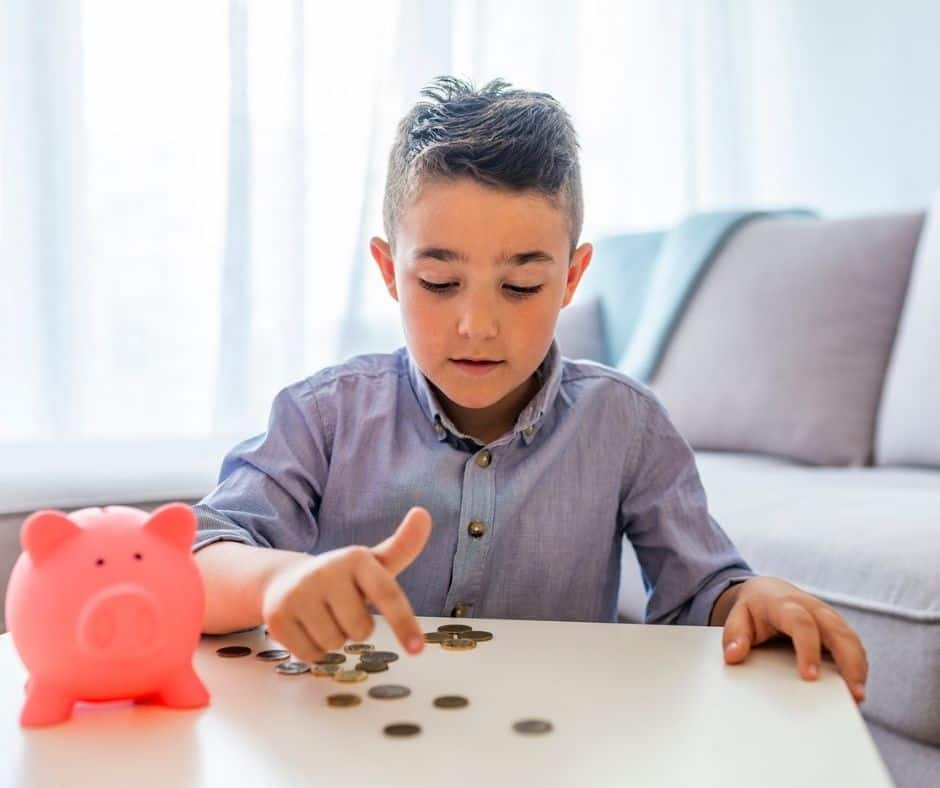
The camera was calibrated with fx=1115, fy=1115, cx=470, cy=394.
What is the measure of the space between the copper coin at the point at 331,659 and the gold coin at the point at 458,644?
0.25 ft

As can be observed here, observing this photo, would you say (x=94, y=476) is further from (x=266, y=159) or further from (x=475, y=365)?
(x=266, y=159)

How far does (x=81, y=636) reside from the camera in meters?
0.62

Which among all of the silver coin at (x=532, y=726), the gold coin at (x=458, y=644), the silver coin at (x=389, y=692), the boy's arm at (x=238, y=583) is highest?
the boy's arm at (x=238, y=583)

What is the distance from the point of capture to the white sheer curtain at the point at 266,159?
2098mm

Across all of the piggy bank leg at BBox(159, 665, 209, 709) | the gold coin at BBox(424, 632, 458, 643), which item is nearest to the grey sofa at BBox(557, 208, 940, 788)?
the gold coin at BBox(424, 632, 458, 643)

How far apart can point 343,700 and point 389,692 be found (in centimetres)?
3

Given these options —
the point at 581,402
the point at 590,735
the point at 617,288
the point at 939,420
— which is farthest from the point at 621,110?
the point at 590,735

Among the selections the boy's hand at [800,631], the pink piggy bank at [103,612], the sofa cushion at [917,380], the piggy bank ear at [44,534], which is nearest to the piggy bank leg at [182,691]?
the pink piggy bank at [103,612]

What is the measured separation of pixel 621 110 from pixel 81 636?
2757 mm

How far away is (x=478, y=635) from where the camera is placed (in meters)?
0.83

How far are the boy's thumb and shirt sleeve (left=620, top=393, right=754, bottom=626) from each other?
454 millimetres

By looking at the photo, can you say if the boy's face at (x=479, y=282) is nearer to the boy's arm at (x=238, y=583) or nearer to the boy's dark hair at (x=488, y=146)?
the boy's dark hair at (x=488, y=146)

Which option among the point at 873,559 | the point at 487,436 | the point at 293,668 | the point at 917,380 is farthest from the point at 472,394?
the point at 917,380

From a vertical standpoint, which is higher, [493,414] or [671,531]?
[493,414]
